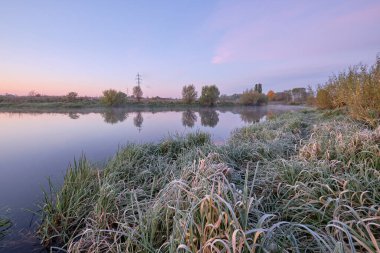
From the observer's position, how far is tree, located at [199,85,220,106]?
4675 cm

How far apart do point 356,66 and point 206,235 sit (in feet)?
34.0

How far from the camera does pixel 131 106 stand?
1597 inches

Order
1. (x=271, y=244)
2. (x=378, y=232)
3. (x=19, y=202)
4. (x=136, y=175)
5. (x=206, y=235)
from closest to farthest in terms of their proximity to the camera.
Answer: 1. (x=271, y=244)
2. (x=206, y=235)
3. (x=378, y=232)
4. (x=19, y=202)
5. (x=136, y=175)

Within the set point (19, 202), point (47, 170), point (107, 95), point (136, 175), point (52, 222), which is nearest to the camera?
point (52, 222)

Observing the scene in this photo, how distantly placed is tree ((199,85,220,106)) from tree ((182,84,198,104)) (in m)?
1.75

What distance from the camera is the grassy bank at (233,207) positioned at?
56.7 inches

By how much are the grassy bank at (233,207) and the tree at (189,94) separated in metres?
43.3

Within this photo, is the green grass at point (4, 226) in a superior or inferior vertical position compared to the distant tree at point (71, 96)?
inferior

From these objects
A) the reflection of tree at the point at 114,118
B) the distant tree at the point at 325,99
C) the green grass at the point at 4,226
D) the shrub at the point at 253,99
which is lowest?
the green grass at the point at 4,226

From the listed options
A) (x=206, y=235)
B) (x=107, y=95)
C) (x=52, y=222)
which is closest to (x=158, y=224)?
(x=206, y=235)

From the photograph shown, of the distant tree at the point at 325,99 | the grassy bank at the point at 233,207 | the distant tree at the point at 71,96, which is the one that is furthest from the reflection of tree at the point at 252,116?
the distant tree at the point at 71,96

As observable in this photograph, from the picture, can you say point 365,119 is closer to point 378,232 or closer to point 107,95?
point 378,232

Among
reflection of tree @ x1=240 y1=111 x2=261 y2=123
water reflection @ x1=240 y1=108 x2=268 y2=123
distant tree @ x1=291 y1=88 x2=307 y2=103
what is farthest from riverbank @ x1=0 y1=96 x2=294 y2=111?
→ distant tree @ x1=291 y1=88 x2=307 y2=103

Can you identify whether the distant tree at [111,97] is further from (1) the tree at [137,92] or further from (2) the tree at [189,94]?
(2) the tree at [189,94]
